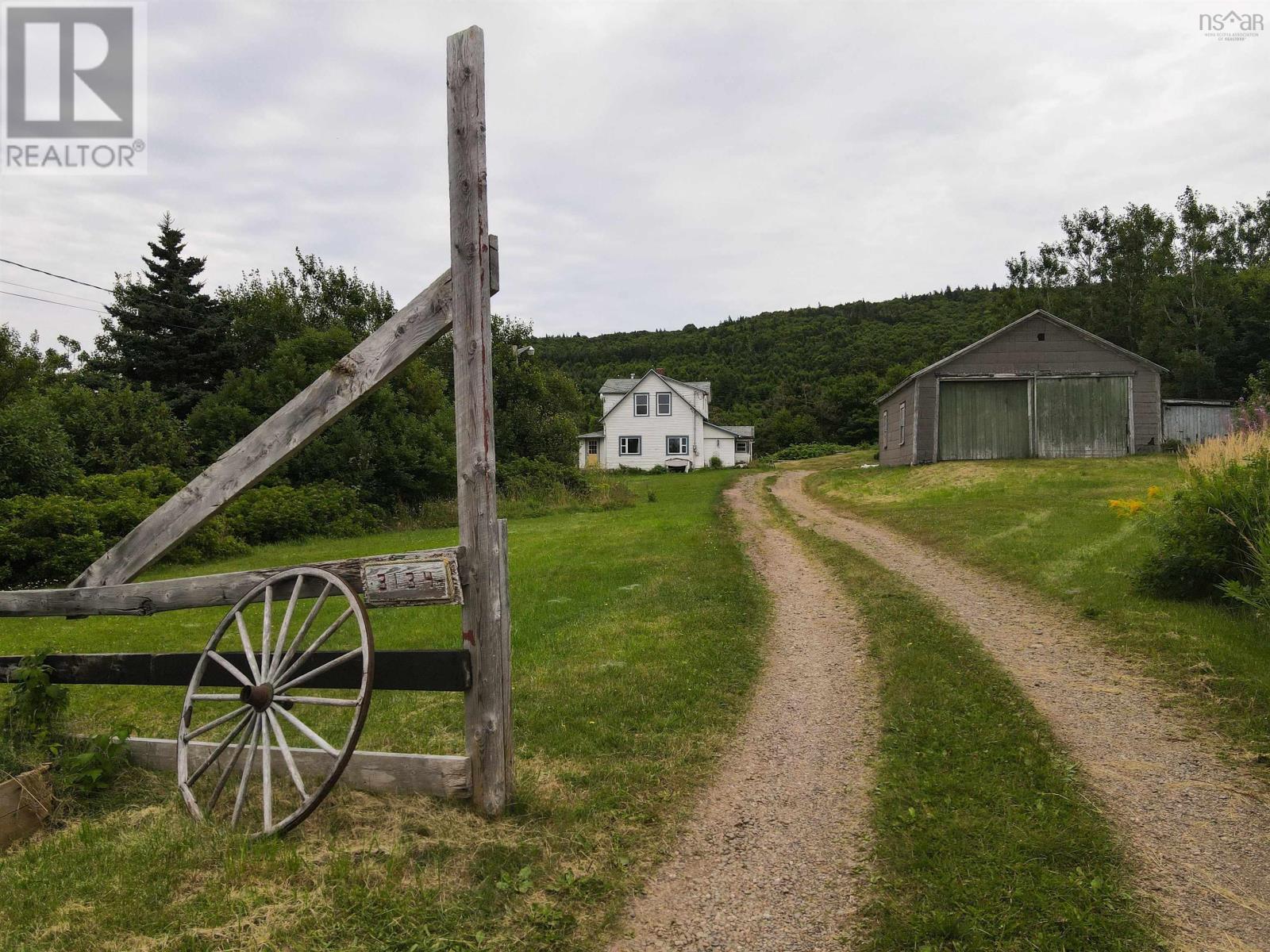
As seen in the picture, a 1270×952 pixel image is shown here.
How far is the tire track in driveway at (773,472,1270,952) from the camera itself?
3373 mm

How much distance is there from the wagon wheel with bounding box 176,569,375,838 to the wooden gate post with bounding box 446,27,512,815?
0.65m

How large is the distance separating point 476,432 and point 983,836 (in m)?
3.51

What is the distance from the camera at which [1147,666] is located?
6.71 m

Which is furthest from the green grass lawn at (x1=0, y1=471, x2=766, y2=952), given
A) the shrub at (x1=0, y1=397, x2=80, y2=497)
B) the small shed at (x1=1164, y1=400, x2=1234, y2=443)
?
the small shed at (x1=1164, y1=400, x2=1234, y2=443)

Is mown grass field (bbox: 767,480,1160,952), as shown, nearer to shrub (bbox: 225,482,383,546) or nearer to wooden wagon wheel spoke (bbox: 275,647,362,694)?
wooden wagon wheel spoke (bbox: 275,647,362,694)

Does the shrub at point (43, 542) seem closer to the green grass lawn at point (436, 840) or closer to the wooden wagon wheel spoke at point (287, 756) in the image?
the green grass lawn at point (436, 840)

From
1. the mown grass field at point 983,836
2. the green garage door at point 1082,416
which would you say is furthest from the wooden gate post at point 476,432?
the green garage door at point 1082,416

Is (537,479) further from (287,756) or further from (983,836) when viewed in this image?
(983,836)

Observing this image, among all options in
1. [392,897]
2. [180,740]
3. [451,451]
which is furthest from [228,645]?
[451,451]

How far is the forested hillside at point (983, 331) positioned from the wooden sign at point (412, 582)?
49.3 meters

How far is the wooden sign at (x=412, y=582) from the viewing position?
396cm

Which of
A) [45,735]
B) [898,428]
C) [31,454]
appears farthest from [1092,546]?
[31,454]

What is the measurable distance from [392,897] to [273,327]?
36128 mm

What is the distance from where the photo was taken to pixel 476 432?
4.18 metres
